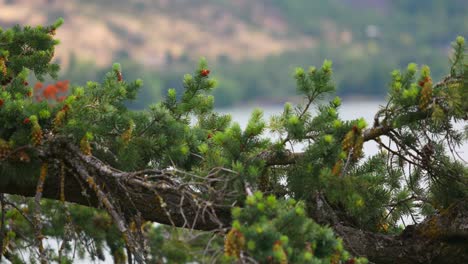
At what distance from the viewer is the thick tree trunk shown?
14.9ft

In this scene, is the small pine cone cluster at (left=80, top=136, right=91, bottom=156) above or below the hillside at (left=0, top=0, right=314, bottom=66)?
below

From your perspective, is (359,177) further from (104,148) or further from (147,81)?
(147,81)

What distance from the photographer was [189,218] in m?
4.75

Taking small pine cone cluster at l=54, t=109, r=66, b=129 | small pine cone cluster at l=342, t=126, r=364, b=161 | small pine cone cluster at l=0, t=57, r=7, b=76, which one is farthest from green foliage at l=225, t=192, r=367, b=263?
small pine cone cluster at l=0, t=57, r=7, b=76

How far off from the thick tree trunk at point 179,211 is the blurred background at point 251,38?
150ft

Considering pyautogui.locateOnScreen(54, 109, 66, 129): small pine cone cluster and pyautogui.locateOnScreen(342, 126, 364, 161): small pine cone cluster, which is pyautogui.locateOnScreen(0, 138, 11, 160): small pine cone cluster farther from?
pyautogui.locateOnScreen(342, 126, 364, 161): small pine cone cluster

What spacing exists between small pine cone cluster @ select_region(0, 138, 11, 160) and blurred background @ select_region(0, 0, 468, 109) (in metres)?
46.1

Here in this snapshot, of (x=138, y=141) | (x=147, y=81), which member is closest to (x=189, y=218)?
(x=138, y=141)

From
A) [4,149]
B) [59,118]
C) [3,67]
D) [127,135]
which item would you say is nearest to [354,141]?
[127,135]

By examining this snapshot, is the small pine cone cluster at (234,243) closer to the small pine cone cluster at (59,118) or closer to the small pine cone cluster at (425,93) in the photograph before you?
the small pine cone cluster at (425,93)

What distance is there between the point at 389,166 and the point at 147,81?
154 ft

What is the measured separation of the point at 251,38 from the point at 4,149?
62613mm

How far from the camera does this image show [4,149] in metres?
4.48

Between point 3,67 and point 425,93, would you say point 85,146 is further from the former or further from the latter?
point 425,93
